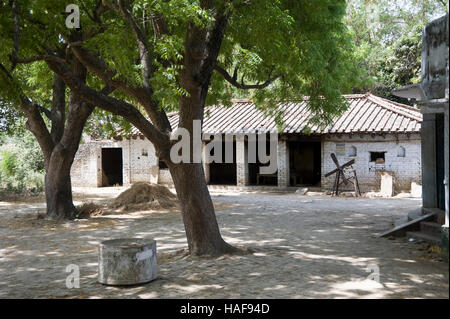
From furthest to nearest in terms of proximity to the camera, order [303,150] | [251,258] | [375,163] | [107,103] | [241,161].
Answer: [303,150] < [241,161] < [375,163] < [251,258] < [107,103]

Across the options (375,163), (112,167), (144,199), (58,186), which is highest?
(375,163)

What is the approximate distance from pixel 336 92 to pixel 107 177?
1737cm

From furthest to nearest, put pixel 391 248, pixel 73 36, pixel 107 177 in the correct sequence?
1. pixel 107 177
2. pixel 73 36
3. pixel 391 248

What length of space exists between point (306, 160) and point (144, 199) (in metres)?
11.7

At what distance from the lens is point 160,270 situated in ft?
22.7

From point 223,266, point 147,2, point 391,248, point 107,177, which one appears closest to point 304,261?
point 223,266

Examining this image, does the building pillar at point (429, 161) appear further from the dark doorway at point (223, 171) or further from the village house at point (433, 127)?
the dark doorway at point (223, 171)

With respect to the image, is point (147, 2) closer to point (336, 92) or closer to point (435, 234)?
point (336, 92)

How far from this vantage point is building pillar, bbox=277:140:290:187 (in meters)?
20.6

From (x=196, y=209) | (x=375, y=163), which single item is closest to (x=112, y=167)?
(x=375, y=163)

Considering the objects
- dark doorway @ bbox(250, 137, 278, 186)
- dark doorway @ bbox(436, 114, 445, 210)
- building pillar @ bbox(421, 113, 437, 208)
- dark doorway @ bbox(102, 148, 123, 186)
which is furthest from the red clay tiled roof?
dark doorway @ bbox(436, 114, 445, 210)

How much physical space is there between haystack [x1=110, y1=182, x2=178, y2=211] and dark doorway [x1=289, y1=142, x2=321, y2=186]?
10060 mm

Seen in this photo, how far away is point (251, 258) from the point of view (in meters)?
7.57

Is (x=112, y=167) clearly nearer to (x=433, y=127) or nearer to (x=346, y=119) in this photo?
(x=346, y=119)
